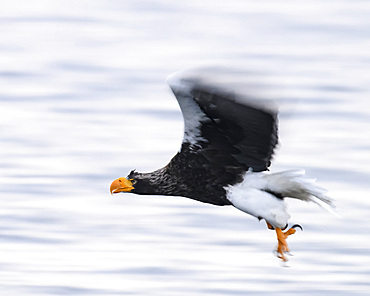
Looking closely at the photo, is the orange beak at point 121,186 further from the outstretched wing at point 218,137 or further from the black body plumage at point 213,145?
the outstretched wing at point 218,137

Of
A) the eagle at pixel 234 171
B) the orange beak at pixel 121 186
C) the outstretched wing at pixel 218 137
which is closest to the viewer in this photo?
the outstretched wing at pixel 218 137

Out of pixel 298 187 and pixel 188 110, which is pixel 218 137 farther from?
pixel 298 187

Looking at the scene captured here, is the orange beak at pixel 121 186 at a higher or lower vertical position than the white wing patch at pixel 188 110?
lower

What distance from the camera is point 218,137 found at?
1255 cm

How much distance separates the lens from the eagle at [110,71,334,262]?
1221 cm

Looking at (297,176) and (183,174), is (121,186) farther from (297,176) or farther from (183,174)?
(297,176)

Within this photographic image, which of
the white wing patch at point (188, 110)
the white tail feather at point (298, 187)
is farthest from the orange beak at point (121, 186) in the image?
the white tail feather at point (298, 187)

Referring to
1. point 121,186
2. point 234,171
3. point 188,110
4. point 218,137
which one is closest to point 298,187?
point 234,171

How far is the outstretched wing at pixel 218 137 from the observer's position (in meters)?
11.7

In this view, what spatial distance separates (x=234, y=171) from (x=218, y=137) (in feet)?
1.18

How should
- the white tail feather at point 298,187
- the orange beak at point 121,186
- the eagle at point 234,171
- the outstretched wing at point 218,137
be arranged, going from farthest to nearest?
the orange beak at point 121,186, the white tail feather at point 298,187, the eagle at point 234,171, the outstretched wing at point 218,137

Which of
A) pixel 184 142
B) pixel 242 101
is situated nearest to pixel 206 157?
pixel 184 142

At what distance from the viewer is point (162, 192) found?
1320 centimetres

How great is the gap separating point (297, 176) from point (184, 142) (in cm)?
90
